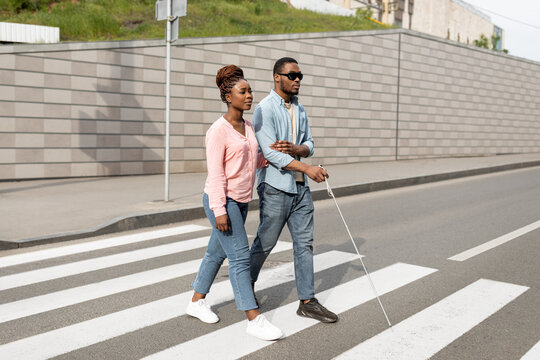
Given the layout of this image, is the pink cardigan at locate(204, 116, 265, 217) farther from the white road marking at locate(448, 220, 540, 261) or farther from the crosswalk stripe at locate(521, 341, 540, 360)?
the white road marking at locate(448, 220, 540, 261)

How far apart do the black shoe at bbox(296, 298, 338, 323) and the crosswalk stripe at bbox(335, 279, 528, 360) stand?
38 centimetres

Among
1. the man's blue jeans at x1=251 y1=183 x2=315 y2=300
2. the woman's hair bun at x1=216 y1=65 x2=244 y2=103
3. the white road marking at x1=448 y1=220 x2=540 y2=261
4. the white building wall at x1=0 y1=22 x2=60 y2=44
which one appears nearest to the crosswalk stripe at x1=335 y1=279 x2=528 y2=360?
the man's blue jeans at x1=251 y1=183 x2=315 y2=300

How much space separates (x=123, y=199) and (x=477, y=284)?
597 cm

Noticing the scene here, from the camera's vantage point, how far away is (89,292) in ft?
14.9

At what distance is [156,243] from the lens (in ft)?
21.1

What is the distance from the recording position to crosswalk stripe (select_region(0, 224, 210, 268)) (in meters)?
5.61

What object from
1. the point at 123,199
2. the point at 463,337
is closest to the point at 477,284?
the point at 463,337

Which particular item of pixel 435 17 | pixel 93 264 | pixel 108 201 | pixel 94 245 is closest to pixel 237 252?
pixel 93 264

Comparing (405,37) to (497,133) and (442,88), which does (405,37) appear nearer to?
(442,88)

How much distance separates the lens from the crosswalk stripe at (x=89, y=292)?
4.11m

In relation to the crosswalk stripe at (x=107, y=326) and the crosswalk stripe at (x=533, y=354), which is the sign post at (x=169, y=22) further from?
the crosswalk stripe at (x=533, y=354)

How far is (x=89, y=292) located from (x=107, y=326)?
34.5 inches

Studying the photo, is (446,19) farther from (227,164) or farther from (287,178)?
(227,164)

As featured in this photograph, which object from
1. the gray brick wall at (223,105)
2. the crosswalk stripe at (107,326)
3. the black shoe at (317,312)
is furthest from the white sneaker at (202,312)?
the gray brick wall at (223,105)
